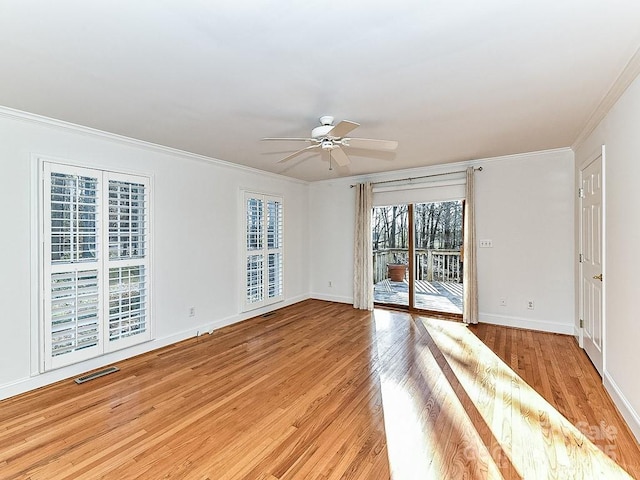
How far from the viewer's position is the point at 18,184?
2.83m

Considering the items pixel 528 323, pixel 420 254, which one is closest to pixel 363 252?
pixel 420 254

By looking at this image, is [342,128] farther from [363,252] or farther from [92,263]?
[363,252]

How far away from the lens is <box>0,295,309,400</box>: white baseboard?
2813 millimetres

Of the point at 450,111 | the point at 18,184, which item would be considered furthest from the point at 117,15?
the point at 450,111

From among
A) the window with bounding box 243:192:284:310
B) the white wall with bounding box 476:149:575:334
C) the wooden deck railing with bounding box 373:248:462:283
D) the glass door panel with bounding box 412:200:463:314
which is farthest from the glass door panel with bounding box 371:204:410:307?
the window with bounding box 243:192:284:310

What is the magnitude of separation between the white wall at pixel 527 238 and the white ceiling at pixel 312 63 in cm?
108

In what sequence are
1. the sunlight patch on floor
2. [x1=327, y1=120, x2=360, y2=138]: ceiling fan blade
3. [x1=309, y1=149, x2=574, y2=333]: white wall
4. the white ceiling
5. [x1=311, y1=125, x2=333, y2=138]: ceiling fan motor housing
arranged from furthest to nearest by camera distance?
[x1=309, y1=149, x2=574, y2=333]: white wall
[x1=311, y1=125, x2=333, y2=138]: ceiling fan motor housing
[x1=327, y1=120, x2=360, y2=138]: ceiling fan blade
the sunlight patch on floor
the white ceiling

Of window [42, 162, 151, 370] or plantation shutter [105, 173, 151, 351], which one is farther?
plantation shutter [105, 173, 151, 351]

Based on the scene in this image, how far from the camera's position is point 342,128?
2.50 meters

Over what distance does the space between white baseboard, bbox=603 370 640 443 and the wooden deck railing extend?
2.56 metres

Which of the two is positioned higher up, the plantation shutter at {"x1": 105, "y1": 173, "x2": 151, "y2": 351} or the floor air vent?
the plantation shutter at {"x1": 105, "y1": 173, "x2": 151, "y2": 351}

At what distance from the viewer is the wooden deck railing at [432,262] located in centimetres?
525

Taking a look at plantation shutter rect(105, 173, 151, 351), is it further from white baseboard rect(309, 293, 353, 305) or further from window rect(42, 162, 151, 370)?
white baseboard rect(309, 293, 353, 305)

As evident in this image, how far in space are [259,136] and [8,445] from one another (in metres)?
3.27
